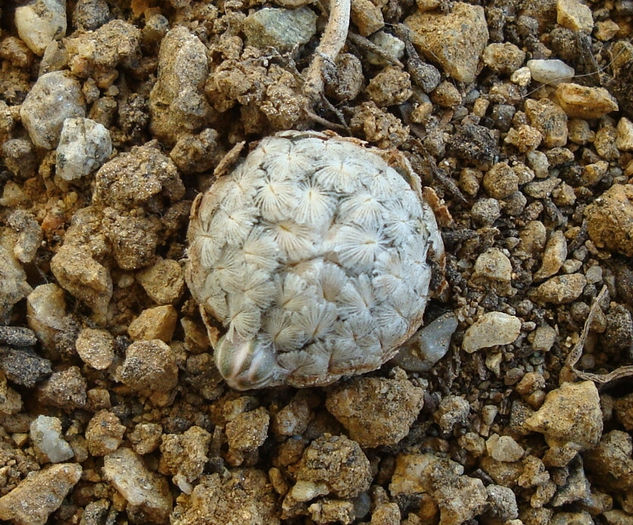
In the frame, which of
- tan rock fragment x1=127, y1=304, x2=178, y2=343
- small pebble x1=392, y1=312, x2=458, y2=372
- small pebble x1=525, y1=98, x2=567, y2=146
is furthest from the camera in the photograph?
small pebble x1=525, y1=98, x2=567, y2=146

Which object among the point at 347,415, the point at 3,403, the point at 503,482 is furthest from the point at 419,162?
the point at 3,403

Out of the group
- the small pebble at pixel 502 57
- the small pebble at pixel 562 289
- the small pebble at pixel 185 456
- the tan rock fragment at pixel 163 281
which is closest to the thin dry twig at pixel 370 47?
the small pebble at pixel 502 57

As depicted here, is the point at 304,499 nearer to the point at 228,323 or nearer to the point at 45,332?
the point at 228,323

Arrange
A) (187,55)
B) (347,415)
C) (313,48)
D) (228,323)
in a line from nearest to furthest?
(228,323)
(347,415)
(187,55)
(313,48)

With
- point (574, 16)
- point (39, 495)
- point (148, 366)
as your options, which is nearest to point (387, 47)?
point (574, 16)

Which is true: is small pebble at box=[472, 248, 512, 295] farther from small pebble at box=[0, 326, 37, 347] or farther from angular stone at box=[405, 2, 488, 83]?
small pebble at box=[0, 326, 37, 347]

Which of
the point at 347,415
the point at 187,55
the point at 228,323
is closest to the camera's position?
the point at 228,323

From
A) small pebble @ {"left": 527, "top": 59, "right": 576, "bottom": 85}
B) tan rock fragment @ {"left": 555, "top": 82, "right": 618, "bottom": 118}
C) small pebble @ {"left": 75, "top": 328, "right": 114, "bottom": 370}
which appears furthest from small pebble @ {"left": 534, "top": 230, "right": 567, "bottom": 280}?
small pebble @ {"left": 75, "top": 328, "right": 114, "bottom": 370}
